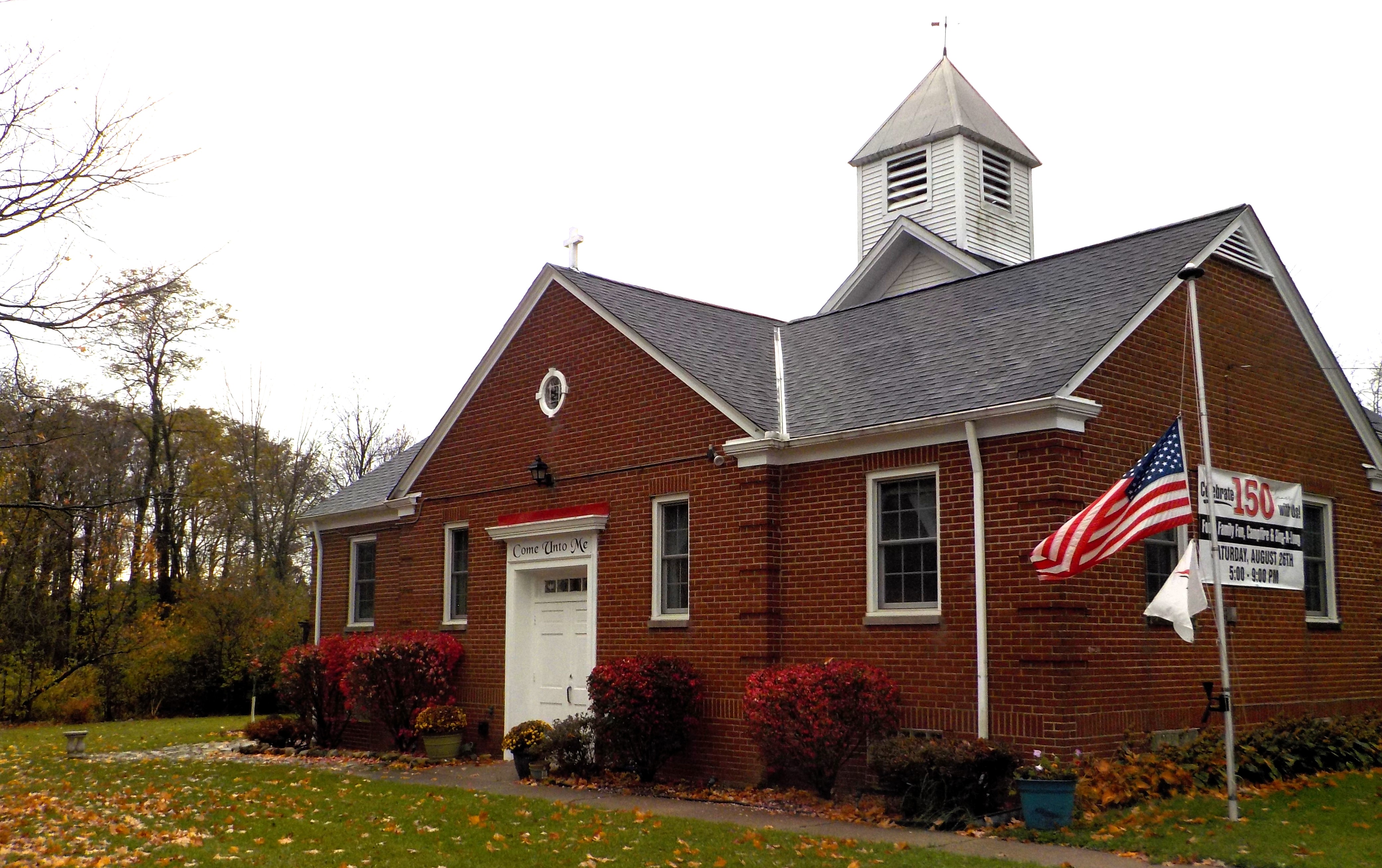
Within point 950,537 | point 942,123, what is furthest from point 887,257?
point 950,537

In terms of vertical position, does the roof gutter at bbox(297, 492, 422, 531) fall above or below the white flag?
above

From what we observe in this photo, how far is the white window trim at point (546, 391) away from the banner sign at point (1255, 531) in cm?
821

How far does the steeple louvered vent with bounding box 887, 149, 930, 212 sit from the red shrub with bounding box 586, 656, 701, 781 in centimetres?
1282

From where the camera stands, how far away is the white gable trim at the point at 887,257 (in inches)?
886

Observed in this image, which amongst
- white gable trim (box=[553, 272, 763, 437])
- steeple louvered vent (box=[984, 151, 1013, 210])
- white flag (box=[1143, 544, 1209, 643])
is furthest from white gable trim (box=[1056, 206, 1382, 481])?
steeple louvered vent (box=[984, 151, 1013, 210])

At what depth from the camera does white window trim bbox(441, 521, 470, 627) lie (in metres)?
18.8

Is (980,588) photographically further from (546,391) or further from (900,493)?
(546,391)

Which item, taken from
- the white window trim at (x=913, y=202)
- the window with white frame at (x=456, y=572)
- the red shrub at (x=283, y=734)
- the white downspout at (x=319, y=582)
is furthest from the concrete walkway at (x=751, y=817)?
the white window trim at (x=913, y=202)

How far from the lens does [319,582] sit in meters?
22.8

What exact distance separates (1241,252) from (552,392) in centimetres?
917

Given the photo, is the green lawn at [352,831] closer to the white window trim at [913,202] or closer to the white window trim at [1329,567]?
the white window trim at [1329,567]

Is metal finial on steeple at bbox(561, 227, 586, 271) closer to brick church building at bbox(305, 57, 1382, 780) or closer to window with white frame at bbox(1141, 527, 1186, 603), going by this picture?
brick church building at bbox(305, 57, 1382, 780)

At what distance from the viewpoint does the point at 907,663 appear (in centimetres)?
1277

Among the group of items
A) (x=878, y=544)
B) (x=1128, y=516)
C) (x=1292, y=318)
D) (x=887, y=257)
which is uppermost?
(x=887, y=257)
